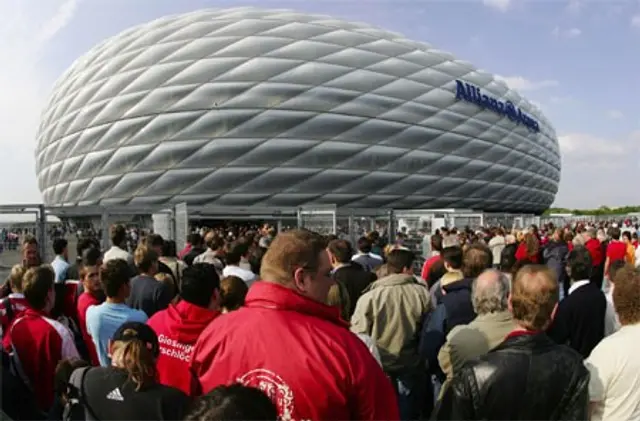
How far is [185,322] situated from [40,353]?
1.07m

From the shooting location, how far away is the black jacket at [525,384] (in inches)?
87.1

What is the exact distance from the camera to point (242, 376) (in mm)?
1843

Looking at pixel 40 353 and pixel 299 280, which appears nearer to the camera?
pixel 299 280

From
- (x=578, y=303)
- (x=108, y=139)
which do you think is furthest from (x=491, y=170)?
(x=578, y=303)

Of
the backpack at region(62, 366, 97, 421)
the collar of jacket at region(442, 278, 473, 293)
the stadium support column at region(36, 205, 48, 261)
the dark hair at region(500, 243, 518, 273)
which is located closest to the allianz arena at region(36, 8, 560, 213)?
the stadium support column at region(36, 205, 48, 261)

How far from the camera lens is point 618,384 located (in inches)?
101

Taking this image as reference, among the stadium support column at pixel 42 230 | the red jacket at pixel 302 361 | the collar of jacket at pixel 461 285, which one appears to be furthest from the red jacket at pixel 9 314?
the stadium support column at pixel 42 230

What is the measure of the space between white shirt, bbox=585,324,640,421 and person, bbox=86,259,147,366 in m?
2.74

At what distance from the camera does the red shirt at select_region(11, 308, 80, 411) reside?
3518mm

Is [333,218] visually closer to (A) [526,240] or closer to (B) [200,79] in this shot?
(A) [526,240]

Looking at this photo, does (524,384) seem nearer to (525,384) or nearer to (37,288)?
(525,384)

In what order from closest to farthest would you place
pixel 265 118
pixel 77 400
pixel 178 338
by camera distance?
pixel 77 400, pixel 178 338, pixel 265 118

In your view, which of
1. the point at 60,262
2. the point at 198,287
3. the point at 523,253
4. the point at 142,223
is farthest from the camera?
the point at 142,223

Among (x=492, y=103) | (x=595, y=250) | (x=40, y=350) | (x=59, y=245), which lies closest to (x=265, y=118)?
(x=492, y=103)
